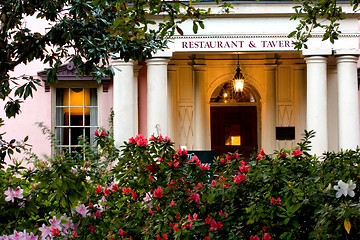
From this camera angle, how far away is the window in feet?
51.0

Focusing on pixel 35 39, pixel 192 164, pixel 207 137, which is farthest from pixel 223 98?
pixel 192 164

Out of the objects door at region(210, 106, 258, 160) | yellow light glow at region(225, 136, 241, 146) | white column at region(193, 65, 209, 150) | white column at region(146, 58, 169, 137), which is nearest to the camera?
white column at region(146, 58, 169, 137)

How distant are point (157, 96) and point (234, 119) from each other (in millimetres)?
5180

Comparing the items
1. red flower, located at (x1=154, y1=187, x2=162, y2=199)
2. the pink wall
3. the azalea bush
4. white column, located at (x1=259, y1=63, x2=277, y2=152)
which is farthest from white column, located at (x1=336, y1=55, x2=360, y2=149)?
red flower, located at (x1=154, y1=187, x2=162, y2=199)

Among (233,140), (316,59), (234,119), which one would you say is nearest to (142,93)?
(234,119)

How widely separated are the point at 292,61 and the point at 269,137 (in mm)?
2267

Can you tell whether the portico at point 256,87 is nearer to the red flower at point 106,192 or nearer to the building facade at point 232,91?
the building facade at point 232,91

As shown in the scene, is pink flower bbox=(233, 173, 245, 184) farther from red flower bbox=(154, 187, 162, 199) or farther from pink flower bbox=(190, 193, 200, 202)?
red flower bbox=(154, 187, 162, 199)

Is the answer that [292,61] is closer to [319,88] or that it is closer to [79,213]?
[319,88]

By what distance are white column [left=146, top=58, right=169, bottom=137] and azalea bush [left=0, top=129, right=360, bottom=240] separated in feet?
24.8

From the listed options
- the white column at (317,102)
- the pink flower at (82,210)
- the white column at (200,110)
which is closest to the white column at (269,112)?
the white column at (200,110)

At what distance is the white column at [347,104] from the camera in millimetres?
13016

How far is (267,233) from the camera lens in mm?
4410

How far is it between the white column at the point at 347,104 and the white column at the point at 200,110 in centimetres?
416
